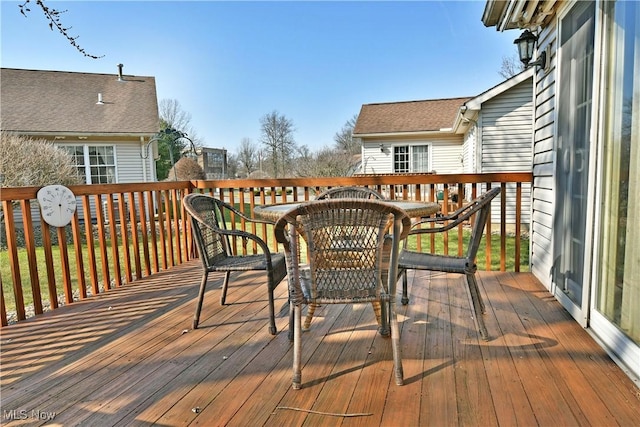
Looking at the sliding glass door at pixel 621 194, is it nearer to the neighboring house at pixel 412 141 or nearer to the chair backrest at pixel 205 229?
the chair backrest at pixel 205 229

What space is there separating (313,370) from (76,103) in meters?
12.6

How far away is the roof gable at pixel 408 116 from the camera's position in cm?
1280

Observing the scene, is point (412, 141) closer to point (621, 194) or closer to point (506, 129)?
point (506, 129)

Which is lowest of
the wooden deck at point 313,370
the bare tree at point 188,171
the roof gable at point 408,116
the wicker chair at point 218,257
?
the wooden deck at point 313,370

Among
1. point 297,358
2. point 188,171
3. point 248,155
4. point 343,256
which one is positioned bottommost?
point 297,358

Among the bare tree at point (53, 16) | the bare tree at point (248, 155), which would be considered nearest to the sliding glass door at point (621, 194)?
the bare tree at point (53, 16)

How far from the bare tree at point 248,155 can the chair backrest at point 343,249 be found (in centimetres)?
1970

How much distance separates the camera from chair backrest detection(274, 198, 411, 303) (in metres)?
1.68

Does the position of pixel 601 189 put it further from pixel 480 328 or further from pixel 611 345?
pixel 480 328

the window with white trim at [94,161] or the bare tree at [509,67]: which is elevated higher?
the bare tree at [509,67]

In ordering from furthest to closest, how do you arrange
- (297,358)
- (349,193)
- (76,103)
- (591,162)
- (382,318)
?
1. (76,103)
2. (349,193)
3. (382,318)
4. (591,162)
5. (297,358)

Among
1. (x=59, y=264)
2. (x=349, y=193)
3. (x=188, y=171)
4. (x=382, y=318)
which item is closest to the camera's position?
(x=382, y=318)

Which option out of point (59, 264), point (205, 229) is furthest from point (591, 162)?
point (59, 264)

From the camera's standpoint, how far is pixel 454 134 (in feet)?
41.5
